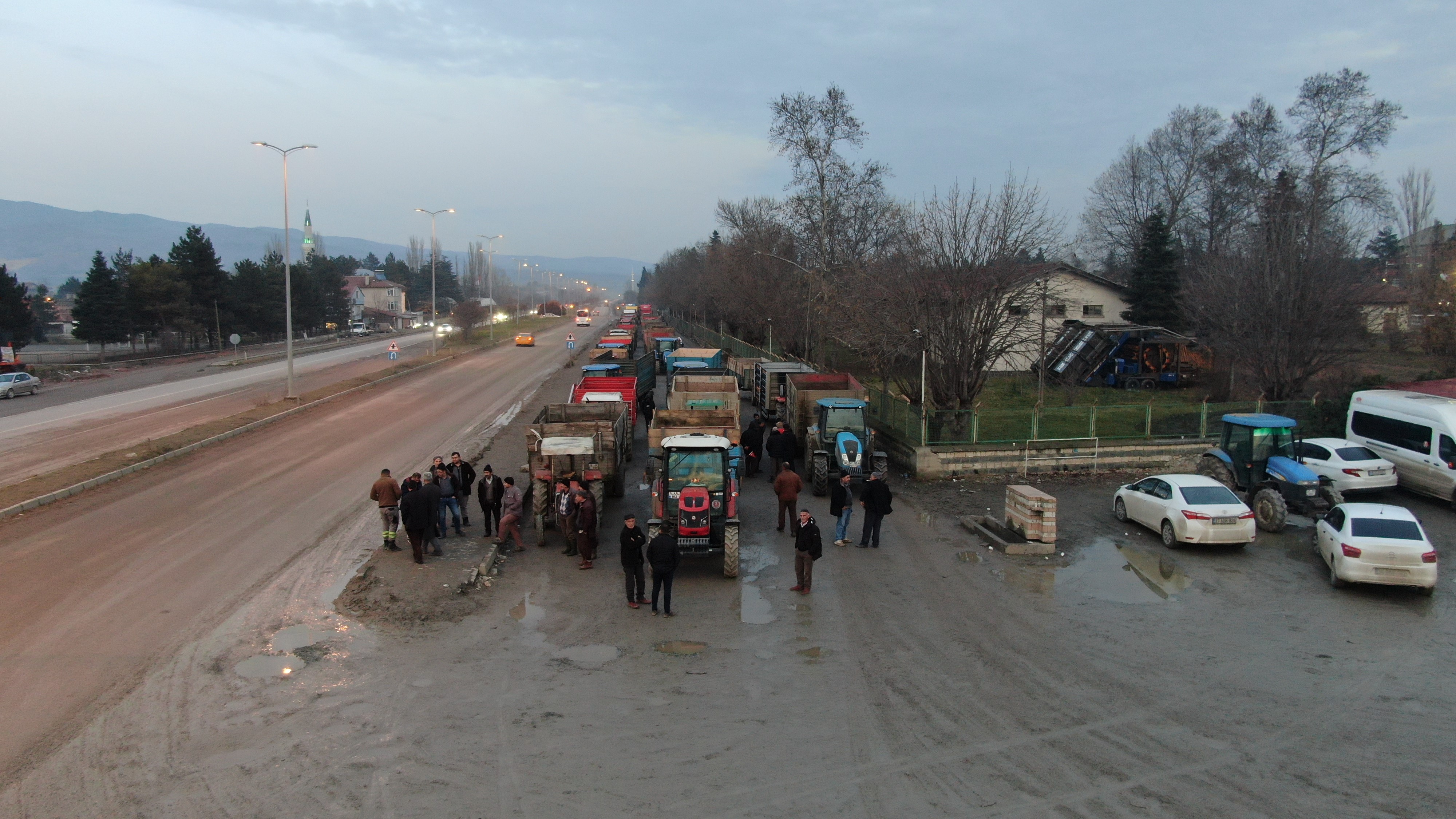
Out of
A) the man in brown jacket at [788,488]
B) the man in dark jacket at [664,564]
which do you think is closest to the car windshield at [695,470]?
the man in brown jacket at [788,488]

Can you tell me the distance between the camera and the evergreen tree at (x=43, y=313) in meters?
74.6

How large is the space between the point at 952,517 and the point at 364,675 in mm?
12488

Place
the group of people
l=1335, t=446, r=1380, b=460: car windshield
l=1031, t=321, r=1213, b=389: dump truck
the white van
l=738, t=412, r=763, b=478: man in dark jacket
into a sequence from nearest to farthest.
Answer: the group of people → the white van → l=1335, t=446, r=1380, b=460: car windshield → l=738, t=412, r=763, b=478: man in dark jacket → l=1031, t=321, r=1213, b=389: dump truck

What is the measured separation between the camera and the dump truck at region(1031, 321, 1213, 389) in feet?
121

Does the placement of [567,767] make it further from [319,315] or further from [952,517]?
[319,315]

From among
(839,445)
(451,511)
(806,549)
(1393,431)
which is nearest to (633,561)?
(806,549)

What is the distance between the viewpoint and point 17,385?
37.3 m

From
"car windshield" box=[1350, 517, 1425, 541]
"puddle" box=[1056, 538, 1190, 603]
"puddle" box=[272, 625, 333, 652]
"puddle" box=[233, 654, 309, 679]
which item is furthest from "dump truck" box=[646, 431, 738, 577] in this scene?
"car windshield" box=[1350, 517, 1425, 541]

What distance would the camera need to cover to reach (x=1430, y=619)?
11.7 meters

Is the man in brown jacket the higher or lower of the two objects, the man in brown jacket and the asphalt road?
the higher

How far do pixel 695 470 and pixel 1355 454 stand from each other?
16.1m

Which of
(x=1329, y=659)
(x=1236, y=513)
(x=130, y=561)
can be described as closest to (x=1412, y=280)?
(x=1236, y=513)

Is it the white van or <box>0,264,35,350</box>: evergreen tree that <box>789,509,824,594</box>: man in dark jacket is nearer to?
the white van

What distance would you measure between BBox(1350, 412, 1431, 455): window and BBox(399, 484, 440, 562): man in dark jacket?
71.9 ft
